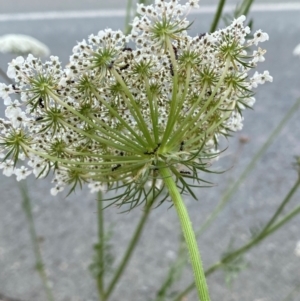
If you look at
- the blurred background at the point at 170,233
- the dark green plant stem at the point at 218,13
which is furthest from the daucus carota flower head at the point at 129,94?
the blurred background at the point at 170,233

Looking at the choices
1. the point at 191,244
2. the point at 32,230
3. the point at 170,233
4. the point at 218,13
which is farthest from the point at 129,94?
the point at 170,233

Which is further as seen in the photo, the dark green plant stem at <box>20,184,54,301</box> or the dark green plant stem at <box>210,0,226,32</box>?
the dark green plant stem at <box>20,184,54,301</box>

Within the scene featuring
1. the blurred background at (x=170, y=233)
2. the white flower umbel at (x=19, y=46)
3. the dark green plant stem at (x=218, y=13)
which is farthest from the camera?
the blurred background at (x=170, y=233)

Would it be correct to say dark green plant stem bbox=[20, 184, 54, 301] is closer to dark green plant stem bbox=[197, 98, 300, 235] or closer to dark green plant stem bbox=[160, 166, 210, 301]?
dark green plant stem bbox=[197, 98, 300, 235]

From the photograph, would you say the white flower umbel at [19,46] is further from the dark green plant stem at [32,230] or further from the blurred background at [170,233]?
the blurred background at [170,233]

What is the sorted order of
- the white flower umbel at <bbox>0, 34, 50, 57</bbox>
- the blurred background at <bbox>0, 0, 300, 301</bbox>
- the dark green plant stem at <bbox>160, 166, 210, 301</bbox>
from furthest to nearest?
the blurred background at <bbox>0, 0, 300, 301</bbox> < the white flower umbel at <bbox>0, 34, 50, 57</bbox> < the dark green plant stem at <bbox>160, 166, 210, 301</bbox>

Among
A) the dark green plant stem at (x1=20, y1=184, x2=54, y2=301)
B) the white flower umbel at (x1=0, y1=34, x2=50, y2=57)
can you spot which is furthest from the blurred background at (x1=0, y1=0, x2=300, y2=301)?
the white flower umbel at (x1=0, y1=34, x2=50, y2=57)

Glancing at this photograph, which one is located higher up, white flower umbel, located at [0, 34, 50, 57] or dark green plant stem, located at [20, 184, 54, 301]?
white flower umbel, located at [0, 34, 50, 57]

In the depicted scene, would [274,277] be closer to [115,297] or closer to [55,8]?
[115,297]
